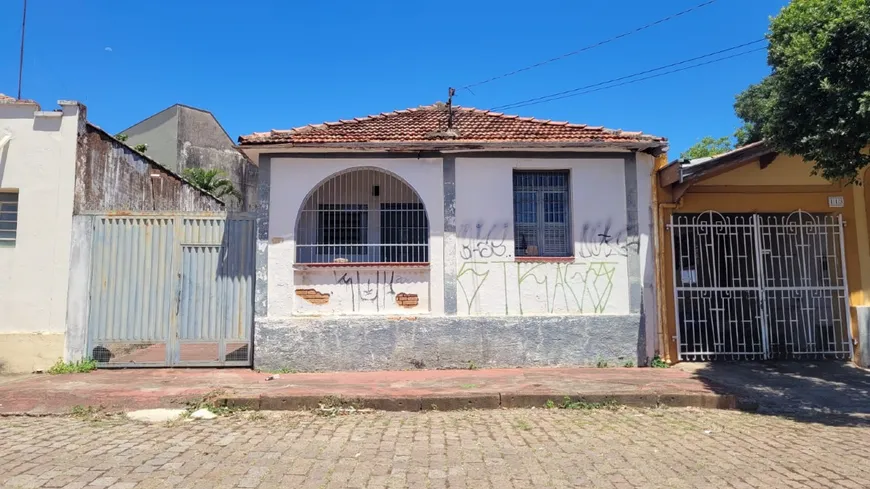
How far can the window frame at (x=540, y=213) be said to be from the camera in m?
8.69

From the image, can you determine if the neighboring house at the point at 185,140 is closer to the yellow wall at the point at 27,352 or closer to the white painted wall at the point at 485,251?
the yellow wall at the point at 27,352

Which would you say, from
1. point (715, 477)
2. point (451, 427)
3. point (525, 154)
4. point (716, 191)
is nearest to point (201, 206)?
point (525, 154)

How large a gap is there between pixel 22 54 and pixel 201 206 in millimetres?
4694

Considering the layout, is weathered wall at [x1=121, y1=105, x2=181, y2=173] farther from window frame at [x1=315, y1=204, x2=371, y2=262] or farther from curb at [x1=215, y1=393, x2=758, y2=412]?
curb at [x1=215, y1=393, x2=758, y2=412]

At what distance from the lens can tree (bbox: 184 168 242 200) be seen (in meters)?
19.6

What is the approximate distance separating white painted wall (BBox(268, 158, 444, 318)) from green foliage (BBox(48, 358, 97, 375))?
2.75 meters

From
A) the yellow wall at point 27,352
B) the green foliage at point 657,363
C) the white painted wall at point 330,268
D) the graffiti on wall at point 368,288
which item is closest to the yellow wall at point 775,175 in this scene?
the green foliage at point 657,363

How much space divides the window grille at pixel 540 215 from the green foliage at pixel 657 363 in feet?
6.82

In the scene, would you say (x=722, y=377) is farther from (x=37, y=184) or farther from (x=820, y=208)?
(x=37, y=184)

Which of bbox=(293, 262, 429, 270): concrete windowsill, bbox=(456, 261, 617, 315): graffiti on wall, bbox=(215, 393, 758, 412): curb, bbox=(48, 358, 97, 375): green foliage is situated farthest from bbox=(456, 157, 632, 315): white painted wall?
bbox=(48, 358, 97, 375): green foliage

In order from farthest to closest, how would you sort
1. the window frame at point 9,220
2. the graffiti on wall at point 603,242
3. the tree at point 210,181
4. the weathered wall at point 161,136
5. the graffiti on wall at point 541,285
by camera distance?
the weathered wall at point 161,136
the tree at point 210,181
the graffiti on wall at point 603,242
the graffiti on wall at point 541,285
the window frame at point 9,220

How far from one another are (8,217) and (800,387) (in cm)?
1129

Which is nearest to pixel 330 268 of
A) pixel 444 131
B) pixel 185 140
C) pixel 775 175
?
pixel 444 131

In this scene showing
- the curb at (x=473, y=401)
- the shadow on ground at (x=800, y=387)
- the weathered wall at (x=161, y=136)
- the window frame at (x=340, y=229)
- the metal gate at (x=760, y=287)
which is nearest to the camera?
the shadow on ground at (x=800, y=387)
